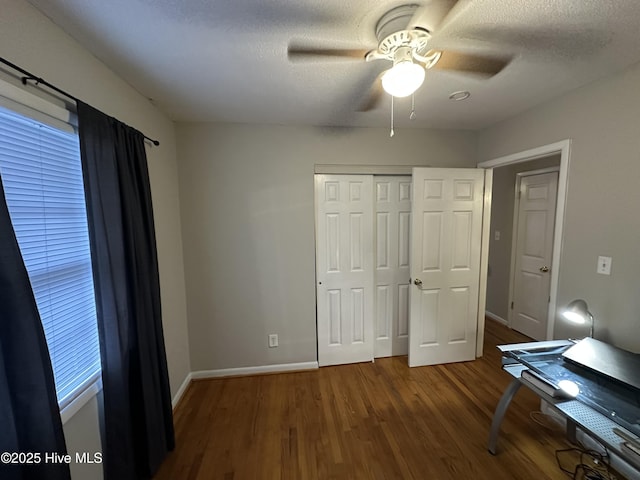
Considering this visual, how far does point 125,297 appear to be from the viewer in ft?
4.45

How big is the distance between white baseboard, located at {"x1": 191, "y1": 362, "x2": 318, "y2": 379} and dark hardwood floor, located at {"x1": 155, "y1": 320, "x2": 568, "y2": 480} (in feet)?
0.19

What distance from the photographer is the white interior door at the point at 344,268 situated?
2.54 meters

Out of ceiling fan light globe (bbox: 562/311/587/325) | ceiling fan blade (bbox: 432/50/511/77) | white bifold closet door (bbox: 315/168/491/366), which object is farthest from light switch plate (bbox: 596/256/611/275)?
ceiling fan blade (bbox: 432/50/511/77)

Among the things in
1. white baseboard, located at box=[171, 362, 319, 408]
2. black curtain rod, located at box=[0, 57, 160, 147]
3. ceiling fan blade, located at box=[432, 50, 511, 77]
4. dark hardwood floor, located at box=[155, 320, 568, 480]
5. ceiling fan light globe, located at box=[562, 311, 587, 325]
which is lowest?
dark hardwood floor, located at box=[155, 320, 568, 480]

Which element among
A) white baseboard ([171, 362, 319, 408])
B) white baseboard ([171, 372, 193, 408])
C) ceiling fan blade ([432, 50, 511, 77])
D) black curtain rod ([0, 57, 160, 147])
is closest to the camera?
black curtain rod ([0, 57, 160, 147])

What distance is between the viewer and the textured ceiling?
1046 millimetres

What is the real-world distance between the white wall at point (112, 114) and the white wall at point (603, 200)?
2963 mm

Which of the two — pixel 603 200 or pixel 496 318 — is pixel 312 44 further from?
pixel 496 318

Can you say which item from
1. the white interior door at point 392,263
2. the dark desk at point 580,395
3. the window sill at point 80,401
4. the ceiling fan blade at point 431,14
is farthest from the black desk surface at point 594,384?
the window sill at point 80,401

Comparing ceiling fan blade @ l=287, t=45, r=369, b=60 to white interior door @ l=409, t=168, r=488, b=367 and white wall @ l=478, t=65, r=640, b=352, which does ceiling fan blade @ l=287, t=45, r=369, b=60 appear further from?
white wall @ l=478, t=65, r=640, b=352

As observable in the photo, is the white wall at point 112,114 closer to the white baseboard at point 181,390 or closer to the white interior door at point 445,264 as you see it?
the white baseboard at point 181,390

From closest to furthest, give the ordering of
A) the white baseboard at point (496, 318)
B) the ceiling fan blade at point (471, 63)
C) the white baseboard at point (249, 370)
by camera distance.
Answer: the ceiling fan blade at point (471, 63), the white baseboard at point (249, 370), the white baseboard at point (496, 318)

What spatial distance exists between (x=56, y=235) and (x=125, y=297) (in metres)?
0.41

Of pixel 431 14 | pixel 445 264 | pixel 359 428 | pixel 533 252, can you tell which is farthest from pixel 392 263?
pixel 431 14
